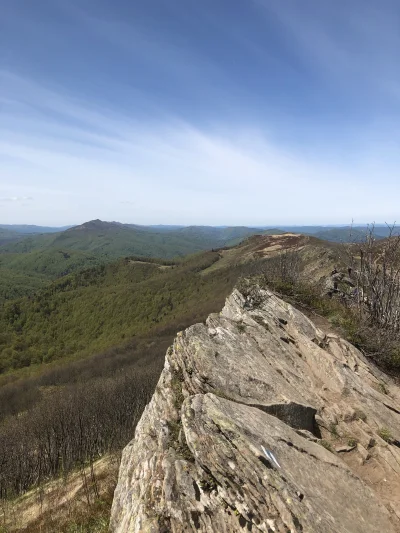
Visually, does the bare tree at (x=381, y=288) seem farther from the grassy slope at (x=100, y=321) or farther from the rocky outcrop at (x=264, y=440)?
the grassy slope at (x=100, y=321)

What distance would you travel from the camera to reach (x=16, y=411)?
98.2 m

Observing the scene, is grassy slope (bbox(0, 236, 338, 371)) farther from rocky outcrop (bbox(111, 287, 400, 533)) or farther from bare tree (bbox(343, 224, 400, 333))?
rocky outcrop (bbox(111, 287, 400, 533))

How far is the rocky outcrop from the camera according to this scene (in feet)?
26.1

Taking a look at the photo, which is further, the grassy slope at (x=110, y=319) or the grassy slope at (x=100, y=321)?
the grassy slope at (x=100, y=321)

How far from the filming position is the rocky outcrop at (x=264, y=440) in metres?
7.95

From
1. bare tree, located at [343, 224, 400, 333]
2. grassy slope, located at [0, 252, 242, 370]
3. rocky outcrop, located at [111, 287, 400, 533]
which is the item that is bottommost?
grassy slope, located at [0, 252, 242, 370]

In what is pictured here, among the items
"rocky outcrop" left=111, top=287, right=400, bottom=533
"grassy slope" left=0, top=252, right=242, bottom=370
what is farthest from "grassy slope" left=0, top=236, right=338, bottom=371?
"rocky outcrop" left=111, top=287, right=400, bottom=533

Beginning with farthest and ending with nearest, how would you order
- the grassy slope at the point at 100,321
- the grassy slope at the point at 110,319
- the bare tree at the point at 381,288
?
the grassy slope at the point at 100,321 → the grassy slope at the point at 110,319 → the bare tree at the point at 381,288

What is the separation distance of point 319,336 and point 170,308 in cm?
17070

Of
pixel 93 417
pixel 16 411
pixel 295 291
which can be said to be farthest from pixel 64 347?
pixel 295 291

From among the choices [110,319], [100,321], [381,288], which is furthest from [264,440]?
[100,321]

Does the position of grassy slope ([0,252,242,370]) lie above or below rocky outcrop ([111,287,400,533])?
below

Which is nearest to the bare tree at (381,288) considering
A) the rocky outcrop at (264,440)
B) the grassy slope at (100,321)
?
the rocky outcrop at (264,440)

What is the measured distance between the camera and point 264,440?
9.22 metres
